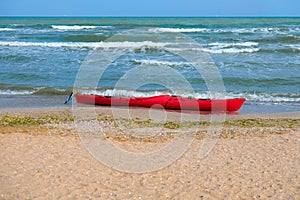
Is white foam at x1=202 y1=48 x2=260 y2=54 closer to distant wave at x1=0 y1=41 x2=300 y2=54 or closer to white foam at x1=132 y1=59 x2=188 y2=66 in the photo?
distant wave at x1=0 y1=41 x2=300 y2=54

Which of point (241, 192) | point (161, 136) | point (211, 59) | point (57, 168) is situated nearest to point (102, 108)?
point (161, 136)

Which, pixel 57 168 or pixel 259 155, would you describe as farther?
pixel 259 155

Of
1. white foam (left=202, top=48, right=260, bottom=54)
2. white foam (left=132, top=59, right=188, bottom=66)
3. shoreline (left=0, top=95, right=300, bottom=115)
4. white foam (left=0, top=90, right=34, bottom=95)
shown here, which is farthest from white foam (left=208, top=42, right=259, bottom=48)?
white foam (left=0, top=90, right=34, bottom=95)

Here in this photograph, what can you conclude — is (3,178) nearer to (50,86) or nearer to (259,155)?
(259,155)

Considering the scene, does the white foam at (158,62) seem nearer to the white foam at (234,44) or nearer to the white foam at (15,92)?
the white foam at (15,92)

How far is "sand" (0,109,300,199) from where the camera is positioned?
624cm

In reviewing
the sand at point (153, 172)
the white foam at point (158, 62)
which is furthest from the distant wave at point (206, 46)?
the sand at point (153, 172)

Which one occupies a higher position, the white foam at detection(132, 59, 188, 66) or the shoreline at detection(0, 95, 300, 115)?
the white foam at detection(132, 59, 188, 66)

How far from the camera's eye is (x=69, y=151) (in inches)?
319

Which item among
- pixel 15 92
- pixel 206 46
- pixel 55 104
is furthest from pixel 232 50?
pixel 55 104

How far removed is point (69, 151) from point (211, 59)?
16437mm

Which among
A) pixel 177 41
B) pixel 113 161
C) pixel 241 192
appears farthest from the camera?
pixel 177 41

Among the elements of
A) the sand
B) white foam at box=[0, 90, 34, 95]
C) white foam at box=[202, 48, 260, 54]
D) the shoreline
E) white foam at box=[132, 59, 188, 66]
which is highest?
the sand

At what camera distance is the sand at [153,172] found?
624 centimetres
